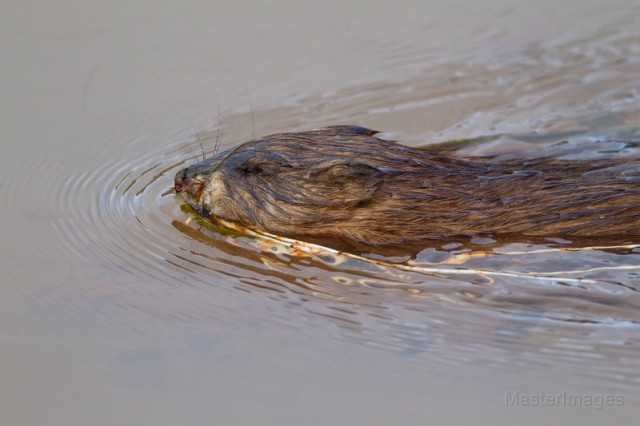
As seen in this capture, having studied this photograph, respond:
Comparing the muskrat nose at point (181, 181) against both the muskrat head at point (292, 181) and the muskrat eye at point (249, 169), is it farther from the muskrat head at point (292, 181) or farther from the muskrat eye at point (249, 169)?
the muskrat eye at point (249, 169)

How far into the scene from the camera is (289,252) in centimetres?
539

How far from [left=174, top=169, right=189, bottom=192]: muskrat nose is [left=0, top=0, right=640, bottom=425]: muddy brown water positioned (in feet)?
0.52

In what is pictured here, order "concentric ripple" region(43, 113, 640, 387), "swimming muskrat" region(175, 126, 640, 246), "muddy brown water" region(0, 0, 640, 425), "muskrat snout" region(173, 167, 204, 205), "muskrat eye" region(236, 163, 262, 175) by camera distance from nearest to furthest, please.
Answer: "muddy brown water" region(0, 0, 640, 425) → "concentric ripple" region(43, 113, 640, 387) → "swimming muskrat" region(175, 126, 640, 246) → "muskrat eye" region(236, 163, 262, 175) → "muskrat snout" region(173, 167, 204, 205)

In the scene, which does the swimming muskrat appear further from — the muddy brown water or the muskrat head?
the muddy brown water

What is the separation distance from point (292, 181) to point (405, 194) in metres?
0.65

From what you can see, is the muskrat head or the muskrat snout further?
the muskrat snout

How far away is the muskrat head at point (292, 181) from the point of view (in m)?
5.29

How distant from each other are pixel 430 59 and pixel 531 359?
3.82m

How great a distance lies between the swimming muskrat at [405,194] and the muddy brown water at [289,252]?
0.15 meters

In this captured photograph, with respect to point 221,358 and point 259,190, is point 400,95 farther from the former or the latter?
point 221,358

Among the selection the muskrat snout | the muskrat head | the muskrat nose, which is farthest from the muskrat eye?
the muskrat nose

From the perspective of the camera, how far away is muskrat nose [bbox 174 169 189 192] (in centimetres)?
573

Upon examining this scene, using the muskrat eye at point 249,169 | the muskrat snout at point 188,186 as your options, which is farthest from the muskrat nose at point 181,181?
the muskrat eye at point 249,169

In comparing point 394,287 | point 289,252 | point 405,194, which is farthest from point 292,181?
point 394,287
